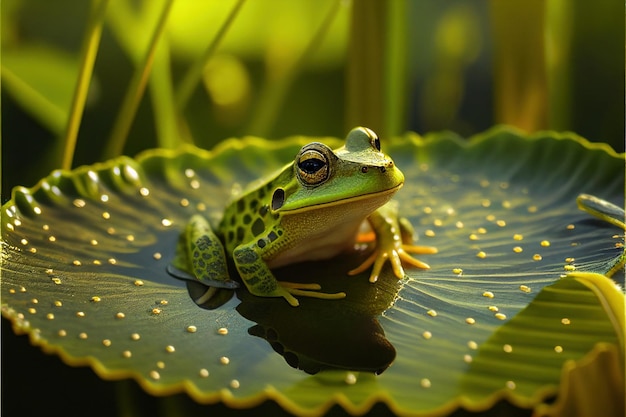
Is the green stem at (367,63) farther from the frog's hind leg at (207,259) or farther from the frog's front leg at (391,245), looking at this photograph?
the frog's hind leg at (207,259)

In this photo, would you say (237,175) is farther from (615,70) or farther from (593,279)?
(615,70)

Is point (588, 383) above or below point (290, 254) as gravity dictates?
below

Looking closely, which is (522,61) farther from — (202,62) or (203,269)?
(203,269)

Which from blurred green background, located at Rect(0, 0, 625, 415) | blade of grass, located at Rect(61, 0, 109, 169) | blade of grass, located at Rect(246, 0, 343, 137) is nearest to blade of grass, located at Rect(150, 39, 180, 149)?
blurred green background, located at Rect(0, 0, 625, 415)

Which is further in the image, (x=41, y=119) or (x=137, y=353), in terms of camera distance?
(x=41, y=119)

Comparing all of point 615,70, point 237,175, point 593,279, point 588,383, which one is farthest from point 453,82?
point 588,383

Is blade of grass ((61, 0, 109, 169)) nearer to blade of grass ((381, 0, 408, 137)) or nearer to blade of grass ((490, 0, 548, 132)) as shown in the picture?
blade of grass ((381, 0, 408, 137))
